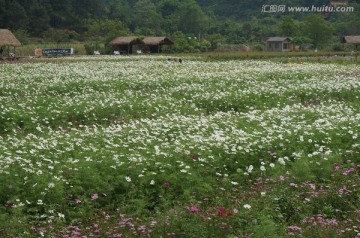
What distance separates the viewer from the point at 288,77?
26406 millimetres

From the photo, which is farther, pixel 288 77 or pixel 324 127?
pixel 288 77

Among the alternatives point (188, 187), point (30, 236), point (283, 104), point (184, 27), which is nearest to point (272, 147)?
point (188, 187)

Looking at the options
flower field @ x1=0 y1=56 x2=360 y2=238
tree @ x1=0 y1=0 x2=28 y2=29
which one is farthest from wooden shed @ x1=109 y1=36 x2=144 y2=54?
flower field @ x1=0 y1=56 x2=360 y2=238

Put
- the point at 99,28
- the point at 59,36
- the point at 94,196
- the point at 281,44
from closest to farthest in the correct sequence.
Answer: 1. the point at 94,196
2. the point at 59,36
3. the point at 281,44
4. the point at 99,28

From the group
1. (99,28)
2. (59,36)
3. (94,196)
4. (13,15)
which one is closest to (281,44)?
(99,28)

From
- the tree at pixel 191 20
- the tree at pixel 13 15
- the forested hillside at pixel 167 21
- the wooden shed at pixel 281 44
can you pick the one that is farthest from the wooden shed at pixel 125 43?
the tree at pixel 191 20

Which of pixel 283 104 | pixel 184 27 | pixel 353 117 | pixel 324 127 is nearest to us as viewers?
pixel 324 127

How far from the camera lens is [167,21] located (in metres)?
120

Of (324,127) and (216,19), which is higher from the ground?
(216,19)

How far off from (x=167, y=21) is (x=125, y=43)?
5218 centimetres

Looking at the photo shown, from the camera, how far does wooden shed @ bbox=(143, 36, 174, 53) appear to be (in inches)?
2766

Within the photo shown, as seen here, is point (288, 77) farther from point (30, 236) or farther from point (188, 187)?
point (30, 236)

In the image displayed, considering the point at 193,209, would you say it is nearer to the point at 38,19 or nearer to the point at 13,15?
the point at 13,15

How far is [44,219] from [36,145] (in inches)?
112
